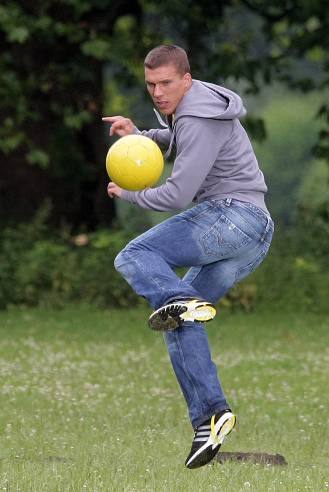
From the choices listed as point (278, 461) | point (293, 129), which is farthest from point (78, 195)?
point (293, 129)

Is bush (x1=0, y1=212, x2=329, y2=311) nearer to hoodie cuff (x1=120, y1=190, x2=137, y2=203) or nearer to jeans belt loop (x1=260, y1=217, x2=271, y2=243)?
jeans belt loop (x1=260, y1=217, x2=271, y2=243)

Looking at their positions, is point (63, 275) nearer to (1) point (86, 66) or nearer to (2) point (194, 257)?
(1) point (86, 66)

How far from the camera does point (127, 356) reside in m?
13.3

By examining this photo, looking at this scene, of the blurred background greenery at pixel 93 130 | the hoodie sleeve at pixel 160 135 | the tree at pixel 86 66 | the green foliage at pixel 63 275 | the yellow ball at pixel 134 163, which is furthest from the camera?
the tree at pixel 86 66

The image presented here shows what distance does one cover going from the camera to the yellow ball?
6641mm

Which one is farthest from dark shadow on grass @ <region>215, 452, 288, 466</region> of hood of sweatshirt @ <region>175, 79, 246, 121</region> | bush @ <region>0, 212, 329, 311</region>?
bush @ <region>0, 212, 329, 311</region>

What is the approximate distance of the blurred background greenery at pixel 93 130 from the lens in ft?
57.1

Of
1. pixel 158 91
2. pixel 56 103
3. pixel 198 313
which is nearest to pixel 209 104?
pixel 158 91

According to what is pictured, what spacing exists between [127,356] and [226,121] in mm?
6853

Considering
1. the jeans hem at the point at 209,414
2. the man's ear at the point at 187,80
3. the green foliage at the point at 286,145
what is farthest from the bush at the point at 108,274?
the green foliage at the point at 286,145

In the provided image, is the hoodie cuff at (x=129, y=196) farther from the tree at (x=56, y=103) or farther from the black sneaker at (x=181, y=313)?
the tree at (x=56, y=103)

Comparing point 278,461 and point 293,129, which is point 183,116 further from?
point 293,129

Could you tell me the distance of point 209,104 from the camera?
6672 mm

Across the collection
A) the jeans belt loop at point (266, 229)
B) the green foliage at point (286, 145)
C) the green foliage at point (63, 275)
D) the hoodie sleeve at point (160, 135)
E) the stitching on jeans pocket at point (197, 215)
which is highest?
the hoodie sleeve at point (160, 135)
